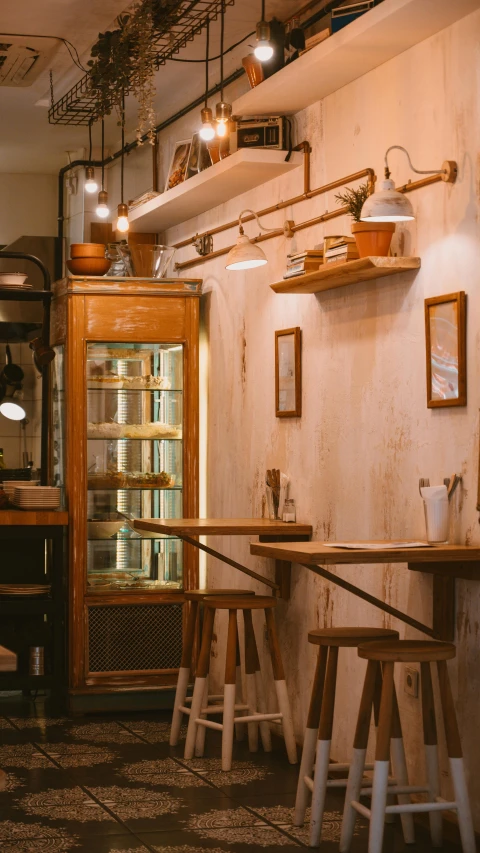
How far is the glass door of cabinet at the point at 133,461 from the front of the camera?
21.5 ft

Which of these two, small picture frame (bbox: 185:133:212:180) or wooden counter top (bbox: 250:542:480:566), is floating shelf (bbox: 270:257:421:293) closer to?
wooden counter top (bbox: 250:542:480:566)

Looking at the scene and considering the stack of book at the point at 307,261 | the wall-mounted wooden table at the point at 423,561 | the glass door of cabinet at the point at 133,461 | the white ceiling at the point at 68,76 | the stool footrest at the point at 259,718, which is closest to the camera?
the wall-mounted wooden table at the point at 423,561

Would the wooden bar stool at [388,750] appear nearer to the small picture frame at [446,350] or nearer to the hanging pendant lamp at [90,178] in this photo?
the small picture frame at [446,350]

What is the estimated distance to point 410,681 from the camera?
4348mm

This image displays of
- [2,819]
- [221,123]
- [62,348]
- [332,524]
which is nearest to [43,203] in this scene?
[62,348]

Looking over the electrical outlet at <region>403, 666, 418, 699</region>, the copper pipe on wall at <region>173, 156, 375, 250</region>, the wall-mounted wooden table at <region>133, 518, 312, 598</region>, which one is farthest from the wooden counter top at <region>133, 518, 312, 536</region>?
the copper pipe on wall at <region>173, 156, 375, 250</region>

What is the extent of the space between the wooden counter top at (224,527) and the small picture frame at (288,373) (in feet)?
1.83

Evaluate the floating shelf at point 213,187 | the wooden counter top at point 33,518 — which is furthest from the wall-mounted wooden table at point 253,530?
the floating shelf at point 213,187

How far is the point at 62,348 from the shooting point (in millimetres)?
6750

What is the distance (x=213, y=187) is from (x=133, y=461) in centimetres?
165

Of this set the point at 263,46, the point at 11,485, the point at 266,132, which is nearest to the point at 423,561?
the point at 263,46

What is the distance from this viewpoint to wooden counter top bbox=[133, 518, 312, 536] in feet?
16.5

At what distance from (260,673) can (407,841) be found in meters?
1.99

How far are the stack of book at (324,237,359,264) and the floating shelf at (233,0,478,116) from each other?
→ 0.72 m
